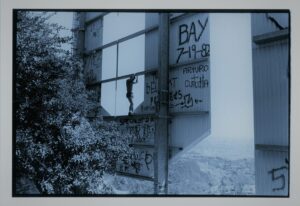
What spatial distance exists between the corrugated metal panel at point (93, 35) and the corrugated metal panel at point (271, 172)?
3.54 feet

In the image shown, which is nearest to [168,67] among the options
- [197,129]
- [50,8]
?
[197,129]

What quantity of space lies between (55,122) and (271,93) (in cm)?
122

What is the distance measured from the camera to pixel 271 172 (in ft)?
7.17

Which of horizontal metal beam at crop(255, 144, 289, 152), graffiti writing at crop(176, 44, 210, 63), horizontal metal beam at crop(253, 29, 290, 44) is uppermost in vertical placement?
horizontal metal beam at crop(253, 29, 290, 44)

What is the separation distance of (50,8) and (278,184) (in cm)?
161

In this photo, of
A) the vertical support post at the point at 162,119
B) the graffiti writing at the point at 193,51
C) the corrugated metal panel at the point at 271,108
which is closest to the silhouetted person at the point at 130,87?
the vertical support post at the point at 162,119

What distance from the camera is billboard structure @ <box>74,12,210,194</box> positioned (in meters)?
2.22

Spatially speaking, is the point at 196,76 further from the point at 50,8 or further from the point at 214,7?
the point at 50,8

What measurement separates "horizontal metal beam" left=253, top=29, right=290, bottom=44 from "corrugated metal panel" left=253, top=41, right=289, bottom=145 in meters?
0.03

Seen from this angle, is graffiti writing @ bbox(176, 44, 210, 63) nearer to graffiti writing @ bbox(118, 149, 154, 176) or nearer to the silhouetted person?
the silhouetted person

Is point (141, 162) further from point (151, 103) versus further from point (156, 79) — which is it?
point (156, 79)

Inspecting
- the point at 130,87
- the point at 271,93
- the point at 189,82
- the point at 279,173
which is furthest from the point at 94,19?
the point at 279,173

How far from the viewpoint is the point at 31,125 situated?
2.25 m

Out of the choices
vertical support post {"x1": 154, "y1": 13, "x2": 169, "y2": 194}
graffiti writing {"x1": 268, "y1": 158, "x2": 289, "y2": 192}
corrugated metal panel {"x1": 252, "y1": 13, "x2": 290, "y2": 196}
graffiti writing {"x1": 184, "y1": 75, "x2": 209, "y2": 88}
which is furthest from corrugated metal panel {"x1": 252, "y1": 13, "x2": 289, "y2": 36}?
graffiti writing {"x1": 268, "y1": 158, "x2": 289, "y2": 192}
